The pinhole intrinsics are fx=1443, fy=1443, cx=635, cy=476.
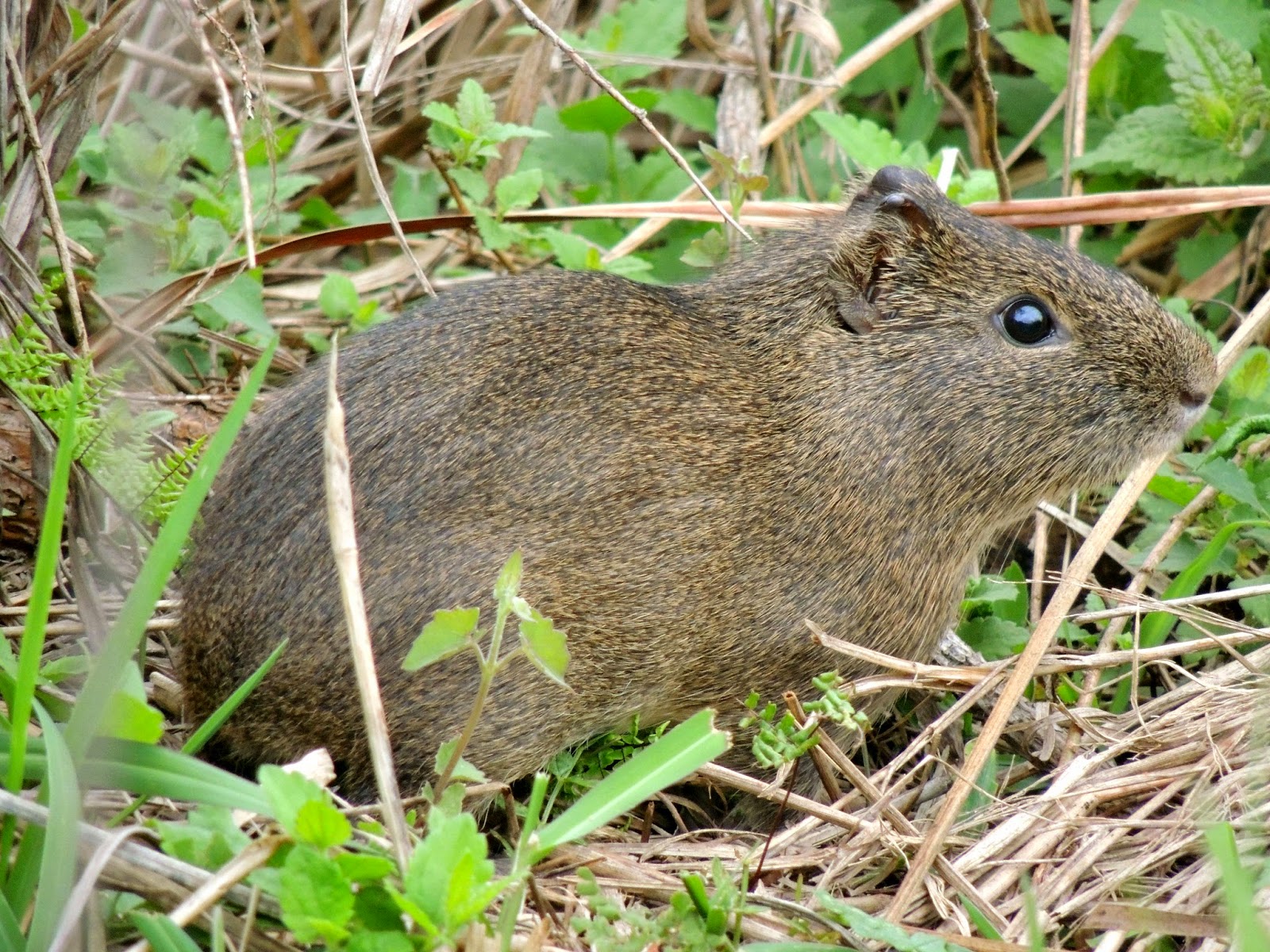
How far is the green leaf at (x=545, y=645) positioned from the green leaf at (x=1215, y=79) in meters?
3.65

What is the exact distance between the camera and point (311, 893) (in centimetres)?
248

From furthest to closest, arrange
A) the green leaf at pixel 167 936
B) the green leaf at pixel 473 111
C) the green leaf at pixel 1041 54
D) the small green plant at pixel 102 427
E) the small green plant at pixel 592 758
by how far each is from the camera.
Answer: the green leaf at pixel 1041 54 → the green leaf at pixel 473 111 → the small green plant at pixel 592 758 → the small green plant at pixel 102 427 → the green leaf at pixel 167 936

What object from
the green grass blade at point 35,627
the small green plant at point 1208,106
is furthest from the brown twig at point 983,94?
the green grass blade at point 35,627

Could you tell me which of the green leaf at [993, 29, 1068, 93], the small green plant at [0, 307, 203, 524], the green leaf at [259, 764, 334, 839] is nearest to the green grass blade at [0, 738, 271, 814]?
the green leaf at [259, 764, 334, 839]

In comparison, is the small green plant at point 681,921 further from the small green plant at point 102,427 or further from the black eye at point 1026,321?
the black eye at point 1026,321

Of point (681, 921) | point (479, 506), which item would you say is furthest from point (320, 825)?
point (479, 506)

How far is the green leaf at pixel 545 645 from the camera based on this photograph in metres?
2.79

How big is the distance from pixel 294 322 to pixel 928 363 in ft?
8.41

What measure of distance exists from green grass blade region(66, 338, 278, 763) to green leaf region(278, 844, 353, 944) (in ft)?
1.55

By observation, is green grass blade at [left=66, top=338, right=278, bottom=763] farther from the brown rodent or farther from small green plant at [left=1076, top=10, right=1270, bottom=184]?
small green plant at [left=1076, top=10, right=1270, bottom=184]

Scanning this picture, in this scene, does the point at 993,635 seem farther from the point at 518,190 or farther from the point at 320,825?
the point at 320,825

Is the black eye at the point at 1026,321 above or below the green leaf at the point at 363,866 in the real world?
above

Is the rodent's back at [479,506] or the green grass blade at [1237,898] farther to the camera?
the rodent's back at [479,506]

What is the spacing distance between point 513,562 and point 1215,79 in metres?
3.73
